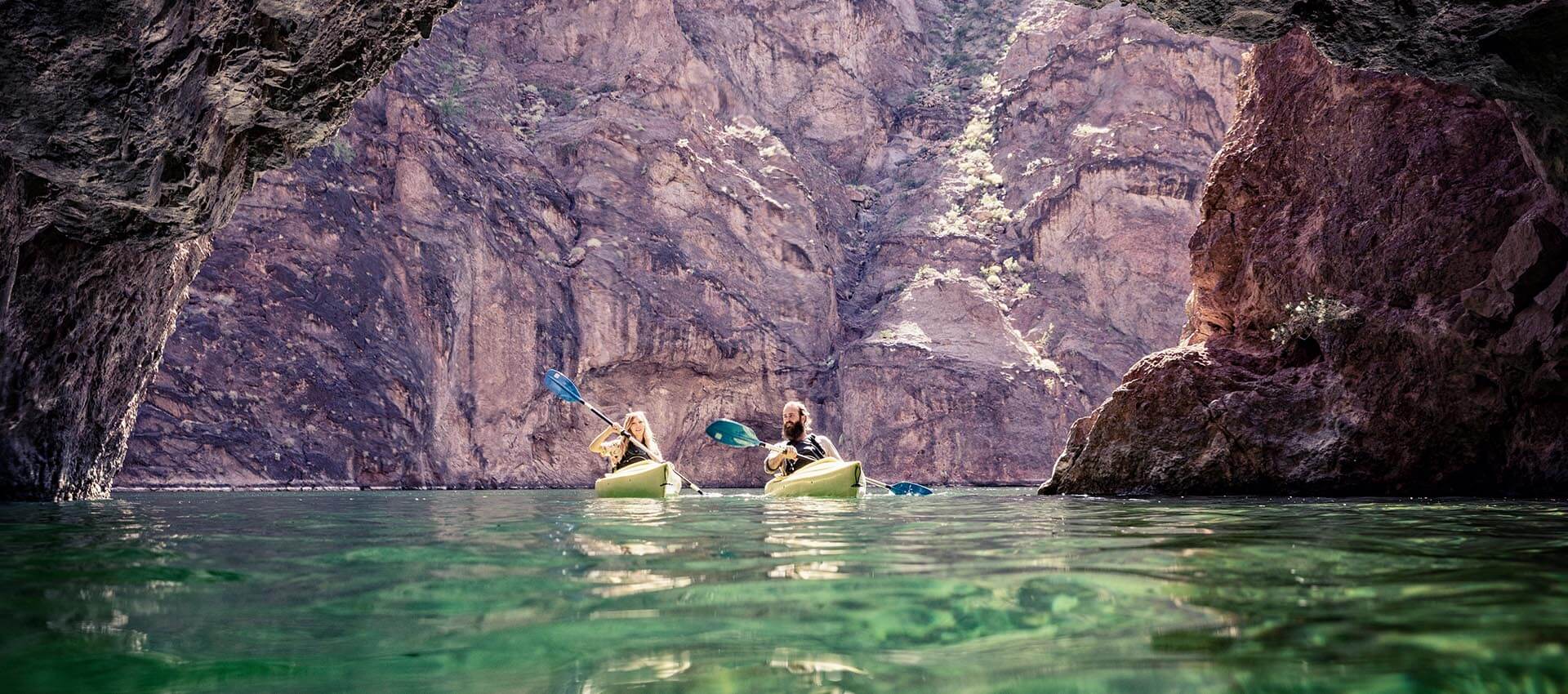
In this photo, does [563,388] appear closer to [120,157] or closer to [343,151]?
[120,157]

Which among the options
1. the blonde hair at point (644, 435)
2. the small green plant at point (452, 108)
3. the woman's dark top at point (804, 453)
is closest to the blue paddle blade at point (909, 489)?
the woman's dark top at point (804, 453)

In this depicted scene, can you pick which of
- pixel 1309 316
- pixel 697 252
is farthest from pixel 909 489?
pixel 697 252

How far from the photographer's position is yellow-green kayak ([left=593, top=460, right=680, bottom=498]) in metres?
11.4

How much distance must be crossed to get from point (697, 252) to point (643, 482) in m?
25.8

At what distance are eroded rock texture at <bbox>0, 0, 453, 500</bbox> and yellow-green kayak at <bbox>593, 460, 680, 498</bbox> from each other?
4.97m

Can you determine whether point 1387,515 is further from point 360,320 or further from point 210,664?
point 360,320

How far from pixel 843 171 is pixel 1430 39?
134 feet

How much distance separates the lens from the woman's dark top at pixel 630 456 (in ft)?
43.9

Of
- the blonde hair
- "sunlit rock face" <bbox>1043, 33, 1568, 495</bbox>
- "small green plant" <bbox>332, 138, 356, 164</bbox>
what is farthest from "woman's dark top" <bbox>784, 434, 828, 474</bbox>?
"small green plant" <bbox>332, 138, 356, 164</bbox>

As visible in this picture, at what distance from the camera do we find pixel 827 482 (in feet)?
36.3

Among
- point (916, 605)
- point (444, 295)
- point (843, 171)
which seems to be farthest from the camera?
point (843, 171)

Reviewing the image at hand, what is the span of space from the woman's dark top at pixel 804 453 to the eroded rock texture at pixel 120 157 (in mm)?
6680

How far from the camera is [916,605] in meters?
2.85

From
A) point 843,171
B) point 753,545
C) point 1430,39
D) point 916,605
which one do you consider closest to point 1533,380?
point 1430,39
